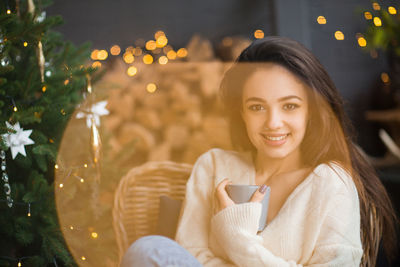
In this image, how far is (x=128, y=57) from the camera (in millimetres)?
2584

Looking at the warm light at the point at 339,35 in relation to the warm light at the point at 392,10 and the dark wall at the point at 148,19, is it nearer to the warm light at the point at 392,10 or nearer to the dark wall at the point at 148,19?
the warm light at the point at 392,10

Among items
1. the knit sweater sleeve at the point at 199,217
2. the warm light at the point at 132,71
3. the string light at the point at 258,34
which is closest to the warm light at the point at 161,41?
the warm light at the point at 132,71

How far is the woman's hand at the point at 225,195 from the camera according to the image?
0.99 m

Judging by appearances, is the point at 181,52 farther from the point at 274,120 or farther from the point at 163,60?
the point at 274,120

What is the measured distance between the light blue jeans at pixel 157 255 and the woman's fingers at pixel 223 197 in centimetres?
15

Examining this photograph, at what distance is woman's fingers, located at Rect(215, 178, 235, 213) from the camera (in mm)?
1019

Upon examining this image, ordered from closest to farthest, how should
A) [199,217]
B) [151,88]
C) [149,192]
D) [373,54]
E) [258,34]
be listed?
[199,217] < [149,192] < [373,54] < [258,34] < [151,88]

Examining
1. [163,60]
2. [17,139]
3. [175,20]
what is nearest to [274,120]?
[17,139]

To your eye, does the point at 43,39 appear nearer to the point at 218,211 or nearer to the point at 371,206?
the point at 218,211

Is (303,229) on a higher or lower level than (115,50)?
lower

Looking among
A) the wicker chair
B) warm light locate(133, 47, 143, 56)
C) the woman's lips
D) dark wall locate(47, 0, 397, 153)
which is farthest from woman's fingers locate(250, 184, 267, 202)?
warm light locate(133, 47, 143, 56)

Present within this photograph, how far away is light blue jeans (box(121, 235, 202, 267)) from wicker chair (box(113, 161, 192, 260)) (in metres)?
0.46

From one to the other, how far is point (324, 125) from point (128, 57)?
1815 millimetres

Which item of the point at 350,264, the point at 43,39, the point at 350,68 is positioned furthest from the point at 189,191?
the point at 350,68
